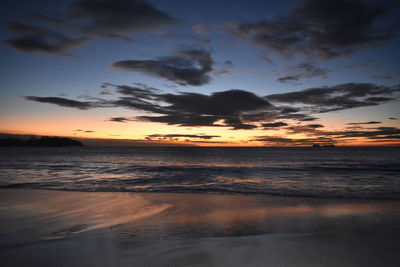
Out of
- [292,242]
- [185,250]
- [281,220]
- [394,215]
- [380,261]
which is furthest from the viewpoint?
[394,215]

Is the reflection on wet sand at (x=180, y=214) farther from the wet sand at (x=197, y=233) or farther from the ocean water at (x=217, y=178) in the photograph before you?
the ocean water at (x=217, y=178)

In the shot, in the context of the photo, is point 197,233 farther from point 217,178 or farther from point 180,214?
point 217,178

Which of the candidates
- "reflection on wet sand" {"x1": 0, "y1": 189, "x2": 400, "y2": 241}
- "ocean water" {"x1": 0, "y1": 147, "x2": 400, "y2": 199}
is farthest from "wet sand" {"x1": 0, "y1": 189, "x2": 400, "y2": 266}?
"ocean water" {"x1": 0, "y1": 147, "x2": 400, "y2": 199}

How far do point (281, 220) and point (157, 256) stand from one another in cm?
471

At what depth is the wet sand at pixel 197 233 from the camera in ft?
15.8

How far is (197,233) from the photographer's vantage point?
6.47m

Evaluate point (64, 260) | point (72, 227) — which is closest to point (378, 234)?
point (64, 260)

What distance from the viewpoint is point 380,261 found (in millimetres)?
4727

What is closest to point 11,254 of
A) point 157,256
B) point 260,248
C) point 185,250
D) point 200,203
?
point 157,256

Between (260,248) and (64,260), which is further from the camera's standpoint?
(260,248)

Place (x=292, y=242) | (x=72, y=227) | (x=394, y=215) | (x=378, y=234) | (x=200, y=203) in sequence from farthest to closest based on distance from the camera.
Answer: (x=200, y=203)
(x=394, y=215)
(x=72, y=227)
(x=378, y=234)
(x=292, y=242)

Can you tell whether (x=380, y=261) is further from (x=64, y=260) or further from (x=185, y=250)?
(x=64, y=260)

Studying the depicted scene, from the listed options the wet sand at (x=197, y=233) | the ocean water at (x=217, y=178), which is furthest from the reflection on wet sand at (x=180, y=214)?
the ocean water at (x=217, y=178)

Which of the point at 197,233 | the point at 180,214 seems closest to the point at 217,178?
the point at 180,214
